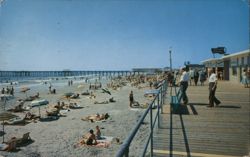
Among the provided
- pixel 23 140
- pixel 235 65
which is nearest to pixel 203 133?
pixel 23 140

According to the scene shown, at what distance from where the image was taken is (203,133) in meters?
6.98

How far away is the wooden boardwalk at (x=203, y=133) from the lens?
5673mm

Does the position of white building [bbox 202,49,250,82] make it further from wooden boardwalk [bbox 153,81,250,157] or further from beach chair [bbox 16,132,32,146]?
beach chair [bbox 16,132,32,146]

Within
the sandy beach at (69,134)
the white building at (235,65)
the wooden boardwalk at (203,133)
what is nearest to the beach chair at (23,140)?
the sandy beach at (69,134)

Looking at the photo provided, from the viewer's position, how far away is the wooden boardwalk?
5673mm

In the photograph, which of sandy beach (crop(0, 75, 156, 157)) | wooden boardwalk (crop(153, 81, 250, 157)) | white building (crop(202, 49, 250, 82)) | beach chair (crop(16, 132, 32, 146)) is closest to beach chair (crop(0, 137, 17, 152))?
sandy beach (crop(0, 75, 156, 157))

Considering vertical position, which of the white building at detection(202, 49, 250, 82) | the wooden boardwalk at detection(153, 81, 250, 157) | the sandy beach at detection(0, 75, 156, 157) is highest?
the white building at detection(202, 49, 250, 82)

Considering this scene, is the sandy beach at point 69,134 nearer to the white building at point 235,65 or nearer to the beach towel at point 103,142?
the beach towel at point 103,142

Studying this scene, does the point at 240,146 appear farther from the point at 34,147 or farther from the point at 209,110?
the point at 34,147

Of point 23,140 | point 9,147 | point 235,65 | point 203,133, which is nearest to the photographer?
point 203,133

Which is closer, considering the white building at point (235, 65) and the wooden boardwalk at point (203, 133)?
the wooden boardwalk at point (203, 133)

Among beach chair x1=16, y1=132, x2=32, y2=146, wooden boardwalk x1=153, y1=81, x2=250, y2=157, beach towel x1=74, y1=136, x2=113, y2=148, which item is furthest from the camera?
beach chair x1=16, y1=132, x2=32, y2=146

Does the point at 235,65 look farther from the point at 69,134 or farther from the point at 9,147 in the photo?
the point at 9,147

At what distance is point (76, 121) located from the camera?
1805 cm
